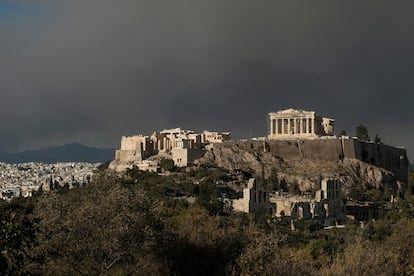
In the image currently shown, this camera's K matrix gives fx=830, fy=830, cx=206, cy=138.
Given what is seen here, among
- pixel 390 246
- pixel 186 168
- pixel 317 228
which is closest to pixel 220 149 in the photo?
pixel 186 168

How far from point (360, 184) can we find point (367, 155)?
8.32 m

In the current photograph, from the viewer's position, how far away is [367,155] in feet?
295

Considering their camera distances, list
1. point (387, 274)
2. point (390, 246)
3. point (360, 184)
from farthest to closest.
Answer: point (360, 184) < point (390, 246) < point (387, 274)

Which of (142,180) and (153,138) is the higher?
(153,138)

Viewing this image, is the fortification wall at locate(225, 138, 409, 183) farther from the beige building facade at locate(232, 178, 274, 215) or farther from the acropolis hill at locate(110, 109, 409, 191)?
the beige building facade at locate(232, 178, 274, 215)

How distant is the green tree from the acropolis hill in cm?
224

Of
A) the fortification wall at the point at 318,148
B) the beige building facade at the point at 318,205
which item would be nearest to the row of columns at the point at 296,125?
the fortification wall at the point at 318,148

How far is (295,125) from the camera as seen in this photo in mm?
92312

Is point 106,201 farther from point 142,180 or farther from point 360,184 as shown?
point 360,184

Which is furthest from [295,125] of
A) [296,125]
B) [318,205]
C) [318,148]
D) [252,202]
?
[252,202]

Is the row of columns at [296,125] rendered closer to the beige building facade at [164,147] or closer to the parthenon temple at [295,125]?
the parthenon temple at [295,125]

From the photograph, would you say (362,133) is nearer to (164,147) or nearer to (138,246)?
(164,147)

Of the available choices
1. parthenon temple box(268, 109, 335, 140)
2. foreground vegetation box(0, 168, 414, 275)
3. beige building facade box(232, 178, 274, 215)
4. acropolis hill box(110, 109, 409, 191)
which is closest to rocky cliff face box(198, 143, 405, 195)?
acropolis hill box(110, 109, 409, 191)

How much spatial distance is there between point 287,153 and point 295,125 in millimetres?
7315
